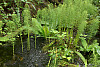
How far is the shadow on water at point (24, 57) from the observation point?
6.97 feet

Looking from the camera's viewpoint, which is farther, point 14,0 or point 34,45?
point 14,0

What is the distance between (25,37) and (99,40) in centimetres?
264

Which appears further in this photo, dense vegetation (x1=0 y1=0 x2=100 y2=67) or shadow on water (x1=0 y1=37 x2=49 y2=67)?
dense vegetation (x1=0 y1=0 x2=100 y2=67)

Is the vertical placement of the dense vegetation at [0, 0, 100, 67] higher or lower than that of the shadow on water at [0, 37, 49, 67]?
higher

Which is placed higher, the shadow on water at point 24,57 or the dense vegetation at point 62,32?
the dense vegetation at point 62,32

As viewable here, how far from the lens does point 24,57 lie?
234 cm

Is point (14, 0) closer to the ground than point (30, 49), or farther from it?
farther from it

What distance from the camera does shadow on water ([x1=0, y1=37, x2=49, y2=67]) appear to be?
6.97 feet

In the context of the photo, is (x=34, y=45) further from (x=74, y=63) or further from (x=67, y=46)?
(x=74, y=63)

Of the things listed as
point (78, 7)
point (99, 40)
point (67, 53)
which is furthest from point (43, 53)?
point (99, 40)

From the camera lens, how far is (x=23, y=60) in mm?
2246

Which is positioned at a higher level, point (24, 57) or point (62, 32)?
point (62, 32)

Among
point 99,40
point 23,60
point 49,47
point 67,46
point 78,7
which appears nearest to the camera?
point 23,60

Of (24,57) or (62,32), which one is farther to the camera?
(62,32)
